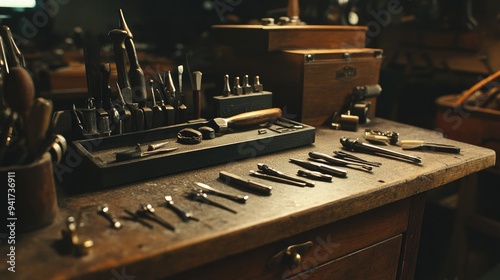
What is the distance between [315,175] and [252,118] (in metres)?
0.32

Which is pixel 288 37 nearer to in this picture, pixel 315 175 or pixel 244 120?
pixel 244 120

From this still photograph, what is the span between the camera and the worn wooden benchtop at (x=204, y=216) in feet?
2.39

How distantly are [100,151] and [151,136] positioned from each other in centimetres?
14

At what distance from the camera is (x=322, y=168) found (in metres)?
1.15

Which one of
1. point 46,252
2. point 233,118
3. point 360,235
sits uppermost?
point 233,118

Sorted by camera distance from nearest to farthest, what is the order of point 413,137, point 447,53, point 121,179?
point 121,179
point 413,137
point 447,53

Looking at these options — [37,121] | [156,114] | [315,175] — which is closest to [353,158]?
[315,175]

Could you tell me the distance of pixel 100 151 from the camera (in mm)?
1114

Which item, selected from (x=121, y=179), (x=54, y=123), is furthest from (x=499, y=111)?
(x=54, y=123)

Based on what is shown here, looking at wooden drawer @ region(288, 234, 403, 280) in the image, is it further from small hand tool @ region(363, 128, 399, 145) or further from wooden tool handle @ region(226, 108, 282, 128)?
wooden tool handle @ region(226, 108, 282, 128)

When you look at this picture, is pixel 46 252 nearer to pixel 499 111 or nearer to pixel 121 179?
pixel 121 179

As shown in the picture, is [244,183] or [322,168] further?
[322,168]

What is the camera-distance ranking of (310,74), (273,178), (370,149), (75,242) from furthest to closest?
(310,74) → (370,149) → (273,178) → (75,242)

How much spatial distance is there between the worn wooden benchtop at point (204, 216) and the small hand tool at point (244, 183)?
20 millimetres
